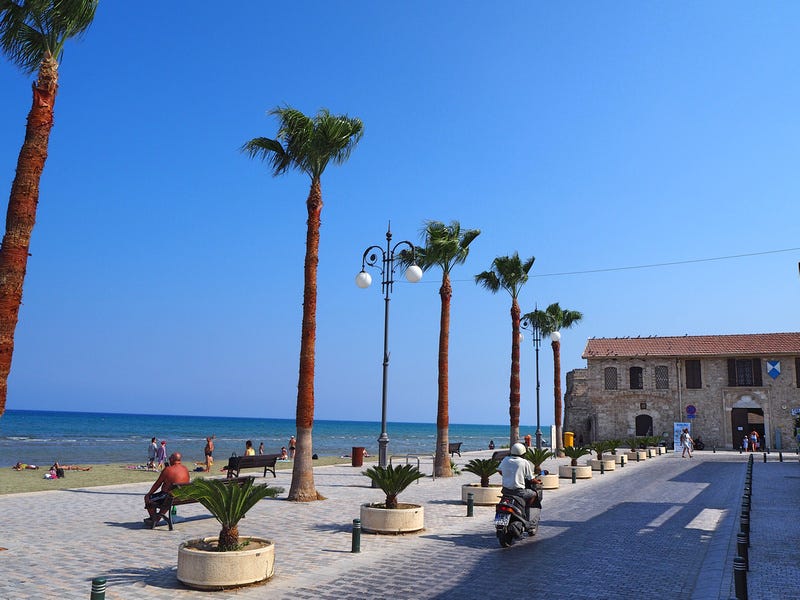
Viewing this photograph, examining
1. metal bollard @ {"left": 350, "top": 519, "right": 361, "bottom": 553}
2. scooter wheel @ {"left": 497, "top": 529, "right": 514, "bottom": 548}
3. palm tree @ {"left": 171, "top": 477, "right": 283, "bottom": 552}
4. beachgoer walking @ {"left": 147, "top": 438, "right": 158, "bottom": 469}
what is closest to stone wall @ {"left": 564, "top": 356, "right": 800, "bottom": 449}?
beachgoer walking @ {"left": 147, "top": 438, "right": 158, "bottom": 469}

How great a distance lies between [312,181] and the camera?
17.1m

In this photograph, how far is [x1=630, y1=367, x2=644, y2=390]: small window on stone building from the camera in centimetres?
4975

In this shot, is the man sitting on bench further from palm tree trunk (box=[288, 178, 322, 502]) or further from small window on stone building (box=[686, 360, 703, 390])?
small window on stone building (box=[686, 360, 703, 390])

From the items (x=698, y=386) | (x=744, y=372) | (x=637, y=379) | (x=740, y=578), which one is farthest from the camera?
(x=637, y=379)

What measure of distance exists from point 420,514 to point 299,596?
4.55 metres

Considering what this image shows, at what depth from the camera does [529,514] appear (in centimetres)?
1100

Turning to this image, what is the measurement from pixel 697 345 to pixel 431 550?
45.9 m

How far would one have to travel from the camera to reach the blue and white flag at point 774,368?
45.9 meters

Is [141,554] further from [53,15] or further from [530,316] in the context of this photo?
[530,316]

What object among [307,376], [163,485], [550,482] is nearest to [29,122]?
[163,485]

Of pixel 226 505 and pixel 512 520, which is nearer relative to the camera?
pixel 226 505

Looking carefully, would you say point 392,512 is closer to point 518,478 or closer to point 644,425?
point 518,478

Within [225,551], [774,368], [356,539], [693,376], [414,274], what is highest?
[414,274]

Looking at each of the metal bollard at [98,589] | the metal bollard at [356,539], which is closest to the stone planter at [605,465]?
the metal bollard at [356,539]
